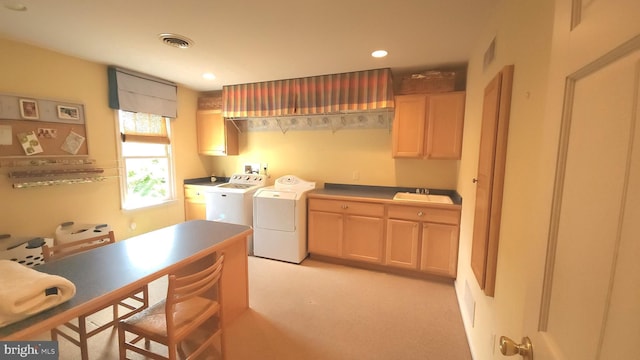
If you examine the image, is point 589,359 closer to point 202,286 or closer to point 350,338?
point 202,286

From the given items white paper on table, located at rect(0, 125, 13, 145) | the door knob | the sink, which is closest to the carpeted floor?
the sink

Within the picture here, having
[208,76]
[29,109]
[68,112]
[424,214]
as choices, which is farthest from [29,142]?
[424,214]

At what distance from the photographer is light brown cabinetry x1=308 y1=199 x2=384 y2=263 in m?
3.06

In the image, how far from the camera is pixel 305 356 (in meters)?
1.85

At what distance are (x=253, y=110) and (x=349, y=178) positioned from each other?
5.50 feet

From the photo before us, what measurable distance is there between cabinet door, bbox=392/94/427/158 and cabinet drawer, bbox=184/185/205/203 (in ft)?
9.55

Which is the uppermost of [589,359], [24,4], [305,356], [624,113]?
[24,4]

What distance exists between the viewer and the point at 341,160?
371 centimetres

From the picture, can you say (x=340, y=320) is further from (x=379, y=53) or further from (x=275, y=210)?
(x=379, y=53)

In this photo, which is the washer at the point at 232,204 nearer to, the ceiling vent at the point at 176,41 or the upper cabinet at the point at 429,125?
the ceiling vent at the point at 176,41

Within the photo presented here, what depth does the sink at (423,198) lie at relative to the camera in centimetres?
294

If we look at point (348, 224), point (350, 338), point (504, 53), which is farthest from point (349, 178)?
point (504, 53)

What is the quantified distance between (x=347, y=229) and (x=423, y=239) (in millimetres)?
866

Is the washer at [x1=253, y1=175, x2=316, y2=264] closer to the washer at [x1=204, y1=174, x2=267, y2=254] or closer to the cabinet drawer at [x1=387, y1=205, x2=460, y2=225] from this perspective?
the washer at [x1=204, y1=174, x2=267, y2=254]
